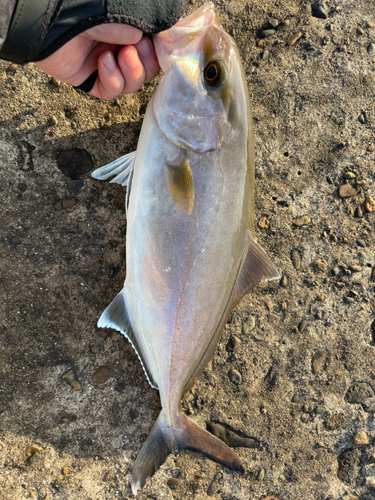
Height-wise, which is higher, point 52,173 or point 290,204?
point 52,173

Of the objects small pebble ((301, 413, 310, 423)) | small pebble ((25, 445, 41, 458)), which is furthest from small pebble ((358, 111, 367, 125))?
small pebble ((25, 445, 41, 458))

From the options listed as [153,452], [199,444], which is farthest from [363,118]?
[153,452]

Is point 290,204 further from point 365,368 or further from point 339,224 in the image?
point 365,368

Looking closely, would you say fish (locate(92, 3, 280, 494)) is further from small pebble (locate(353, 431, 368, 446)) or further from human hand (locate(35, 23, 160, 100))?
small pebble (locate(353, 431, 368, 446))

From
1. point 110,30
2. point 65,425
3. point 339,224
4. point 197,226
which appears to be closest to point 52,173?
point 110,30

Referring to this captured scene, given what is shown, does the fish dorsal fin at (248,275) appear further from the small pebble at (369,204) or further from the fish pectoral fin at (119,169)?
the small pebble at (369,204)
